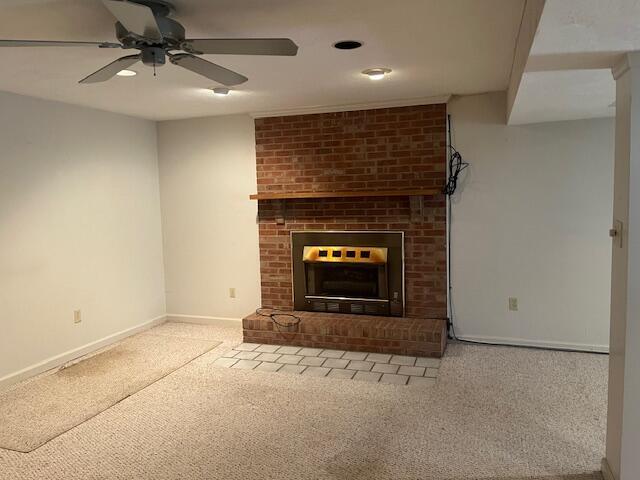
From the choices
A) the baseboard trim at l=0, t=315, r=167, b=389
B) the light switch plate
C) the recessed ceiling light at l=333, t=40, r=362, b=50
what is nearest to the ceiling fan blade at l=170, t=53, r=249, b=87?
the recessed ceiling light at l=333, t=40, r=362, b=50

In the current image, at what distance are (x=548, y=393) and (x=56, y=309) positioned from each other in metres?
3.67

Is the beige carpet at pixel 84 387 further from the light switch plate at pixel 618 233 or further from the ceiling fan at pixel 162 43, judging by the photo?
the light switch plate at pixel 618 233

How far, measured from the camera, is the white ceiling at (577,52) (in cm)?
147

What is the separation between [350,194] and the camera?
4340mm

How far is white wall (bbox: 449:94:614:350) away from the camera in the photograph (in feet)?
12.9

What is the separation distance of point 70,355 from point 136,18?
321cm

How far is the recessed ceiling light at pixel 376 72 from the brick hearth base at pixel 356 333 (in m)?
1.95

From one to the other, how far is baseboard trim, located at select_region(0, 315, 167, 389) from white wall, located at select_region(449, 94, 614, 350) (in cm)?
298

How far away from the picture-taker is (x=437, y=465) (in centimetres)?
244

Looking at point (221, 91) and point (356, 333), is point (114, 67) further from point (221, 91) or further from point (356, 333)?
point (356, 333)

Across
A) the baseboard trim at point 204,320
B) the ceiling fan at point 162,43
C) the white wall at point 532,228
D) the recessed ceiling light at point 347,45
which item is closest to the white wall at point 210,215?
the baseboard trim at point 204,320

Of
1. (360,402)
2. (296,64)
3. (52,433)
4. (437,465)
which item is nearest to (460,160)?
(296,64)

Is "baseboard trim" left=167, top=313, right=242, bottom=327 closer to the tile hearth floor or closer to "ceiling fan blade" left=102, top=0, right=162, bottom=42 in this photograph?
the tile hearth floor

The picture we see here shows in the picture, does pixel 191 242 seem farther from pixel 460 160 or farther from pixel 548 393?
pixel 548 393
